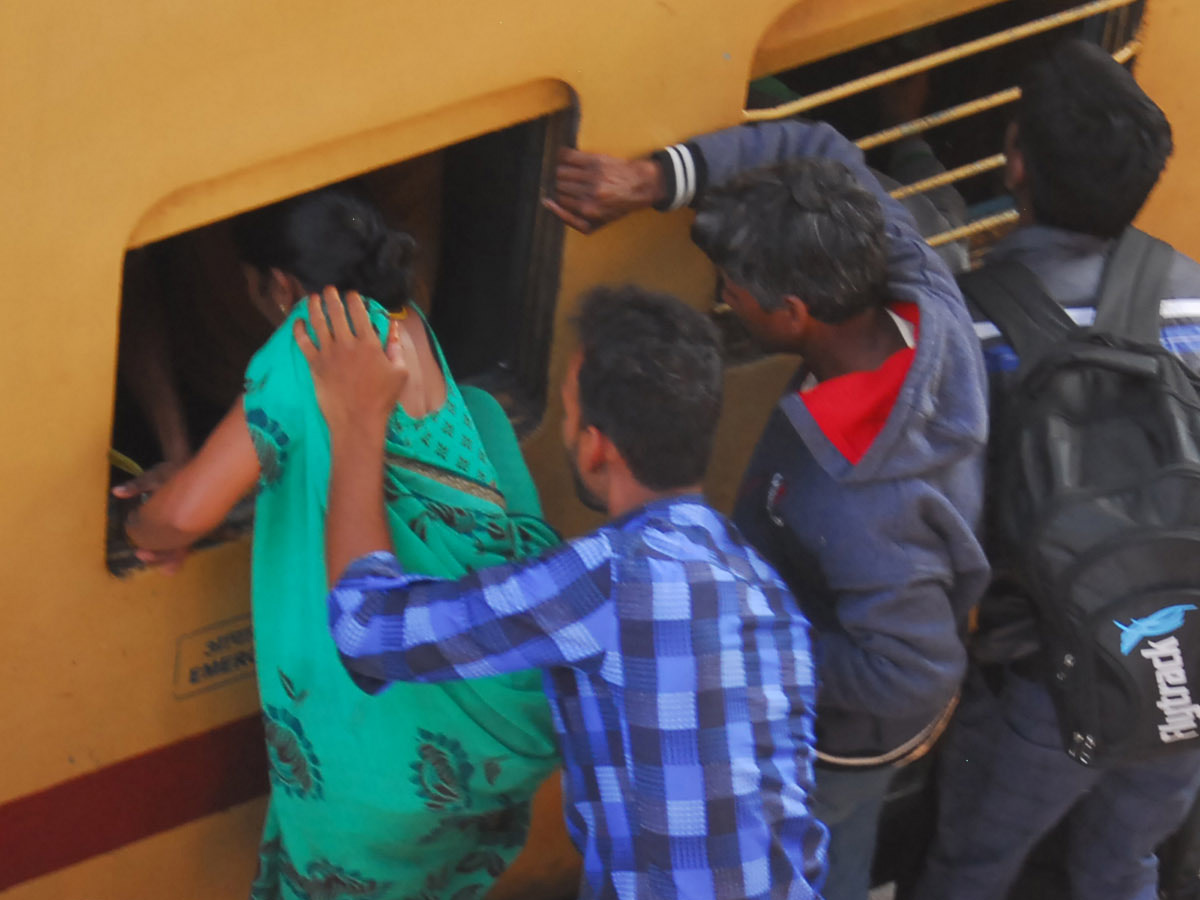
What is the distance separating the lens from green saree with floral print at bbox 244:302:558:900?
1.81 metres

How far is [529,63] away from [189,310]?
796 millimetres

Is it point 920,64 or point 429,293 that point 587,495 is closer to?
point 429,293

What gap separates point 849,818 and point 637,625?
3.04ft

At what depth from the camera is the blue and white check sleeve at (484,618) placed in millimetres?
1571

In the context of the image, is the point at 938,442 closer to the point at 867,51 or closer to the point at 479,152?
the point at 479,152

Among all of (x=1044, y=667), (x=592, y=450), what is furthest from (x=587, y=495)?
(x=1044, y=667)

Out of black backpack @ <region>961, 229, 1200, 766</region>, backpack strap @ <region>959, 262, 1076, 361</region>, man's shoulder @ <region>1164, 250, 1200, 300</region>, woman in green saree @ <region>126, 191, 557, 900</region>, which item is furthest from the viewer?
man's shoulder @ <region>1164, 250, 1200, 300</region>

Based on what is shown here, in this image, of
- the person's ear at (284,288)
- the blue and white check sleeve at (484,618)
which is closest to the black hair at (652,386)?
the blue and white check sleeve at (484,618)

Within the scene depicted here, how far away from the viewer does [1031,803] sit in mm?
2365

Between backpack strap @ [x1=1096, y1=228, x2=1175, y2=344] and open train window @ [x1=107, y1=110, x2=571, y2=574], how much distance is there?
807 mm

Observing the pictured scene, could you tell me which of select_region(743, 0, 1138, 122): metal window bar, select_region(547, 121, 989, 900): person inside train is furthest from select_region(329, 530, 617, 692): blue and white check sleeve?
select_region(743, 0, 1138, 122): metal window bar

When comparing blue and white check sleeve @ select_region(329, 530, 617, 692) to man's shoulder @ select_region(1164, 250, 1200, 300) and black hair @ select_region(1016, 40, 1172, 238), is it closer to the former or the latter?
black hair @ select_region(1016, 40, 1172, 238)

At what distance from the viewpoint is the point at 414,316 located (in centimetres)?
197

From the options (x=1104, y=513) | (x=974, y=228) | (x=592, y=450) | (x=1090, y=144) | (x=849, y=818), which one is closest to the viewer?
(x=592, y=450)
